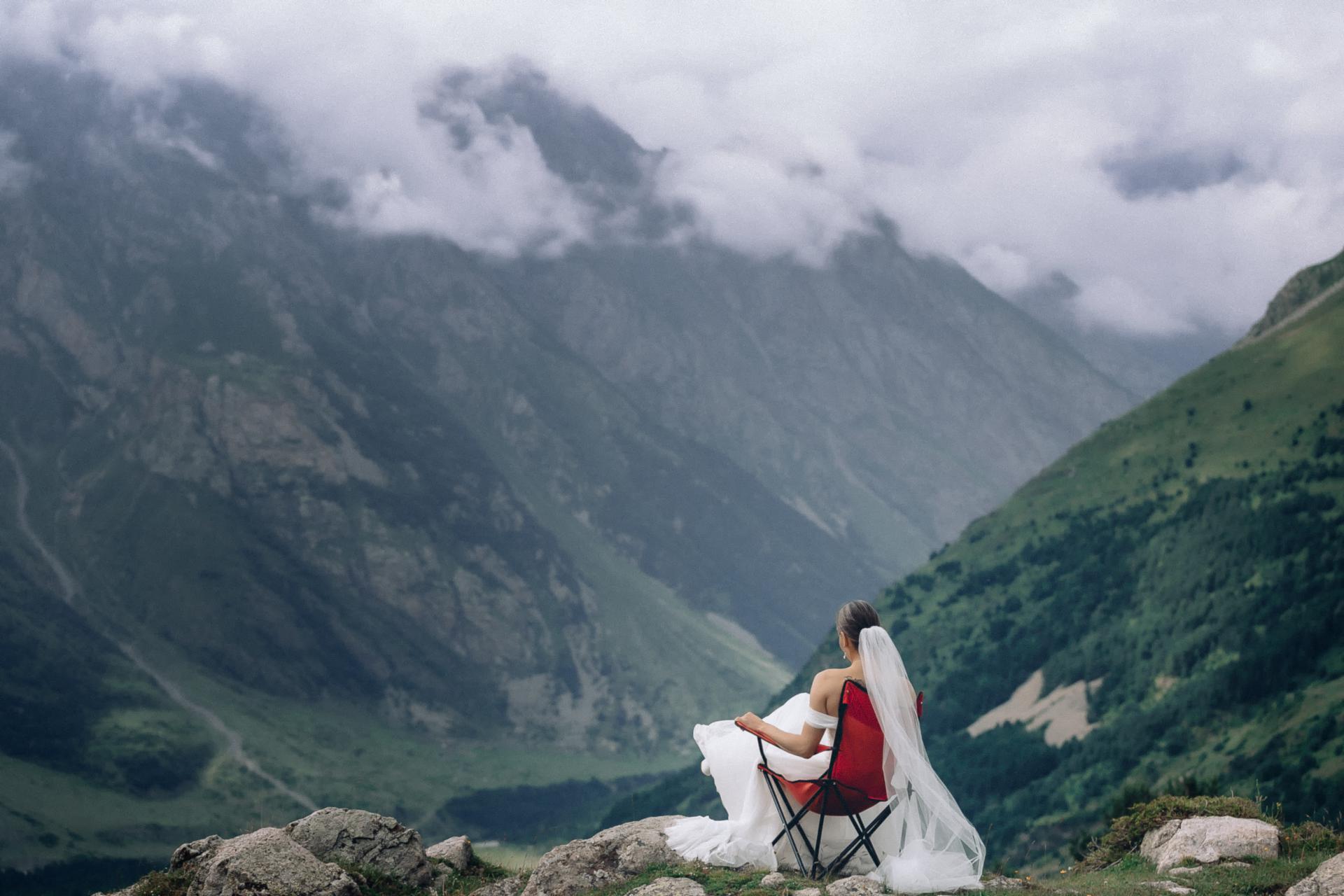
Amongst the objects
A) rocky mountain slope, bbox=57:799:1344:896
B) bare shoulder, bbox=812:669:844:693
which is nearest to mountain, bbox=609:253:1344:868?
rocky mountain slope, bbox=57:799:1344:896

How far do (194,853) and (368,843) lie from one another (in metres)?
3.49

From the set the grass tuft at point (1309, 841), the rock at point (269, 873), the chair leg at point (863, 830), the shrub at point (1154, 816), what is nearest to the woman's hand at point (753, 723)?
the chair leg at point (863, 830)

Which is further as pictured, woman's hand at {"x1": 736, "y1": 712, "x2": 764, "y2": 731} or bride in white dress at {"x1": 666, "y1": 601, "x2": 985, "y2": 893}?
woman's hand at {"x1": 736, "y1": 712, "x2": 764, "y2": 731}

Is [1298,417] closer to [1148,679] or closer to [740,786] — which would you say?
[1148,679]

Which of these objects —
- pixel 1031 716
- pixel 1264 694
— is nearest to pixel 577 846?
pixel 1264 694

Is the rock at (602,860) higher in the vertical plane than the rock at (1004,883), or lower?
higher

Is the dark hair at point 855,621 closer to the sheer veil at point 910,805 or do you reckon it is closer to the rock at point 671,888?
the sheer veil at point 910,805

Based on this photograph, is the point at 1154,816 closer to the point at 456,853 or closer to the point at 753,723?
the point at 753,723

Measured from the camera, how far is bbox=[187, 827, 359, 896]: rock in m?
20.5

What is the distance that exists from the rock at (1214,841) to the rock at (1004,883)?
4538mm

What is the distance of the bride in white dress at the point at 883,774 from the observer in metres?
19.2

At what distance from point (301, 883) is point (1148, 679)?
172 metres

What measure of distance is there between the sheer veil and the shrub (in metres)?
9.24

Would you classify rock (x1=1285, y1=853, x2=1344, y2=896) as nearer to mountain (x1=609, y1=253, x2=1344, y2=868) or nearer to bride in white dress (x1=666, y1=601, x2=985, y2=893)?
bride in white dress (x1=666, y1=601, x2=985, y2=893)
